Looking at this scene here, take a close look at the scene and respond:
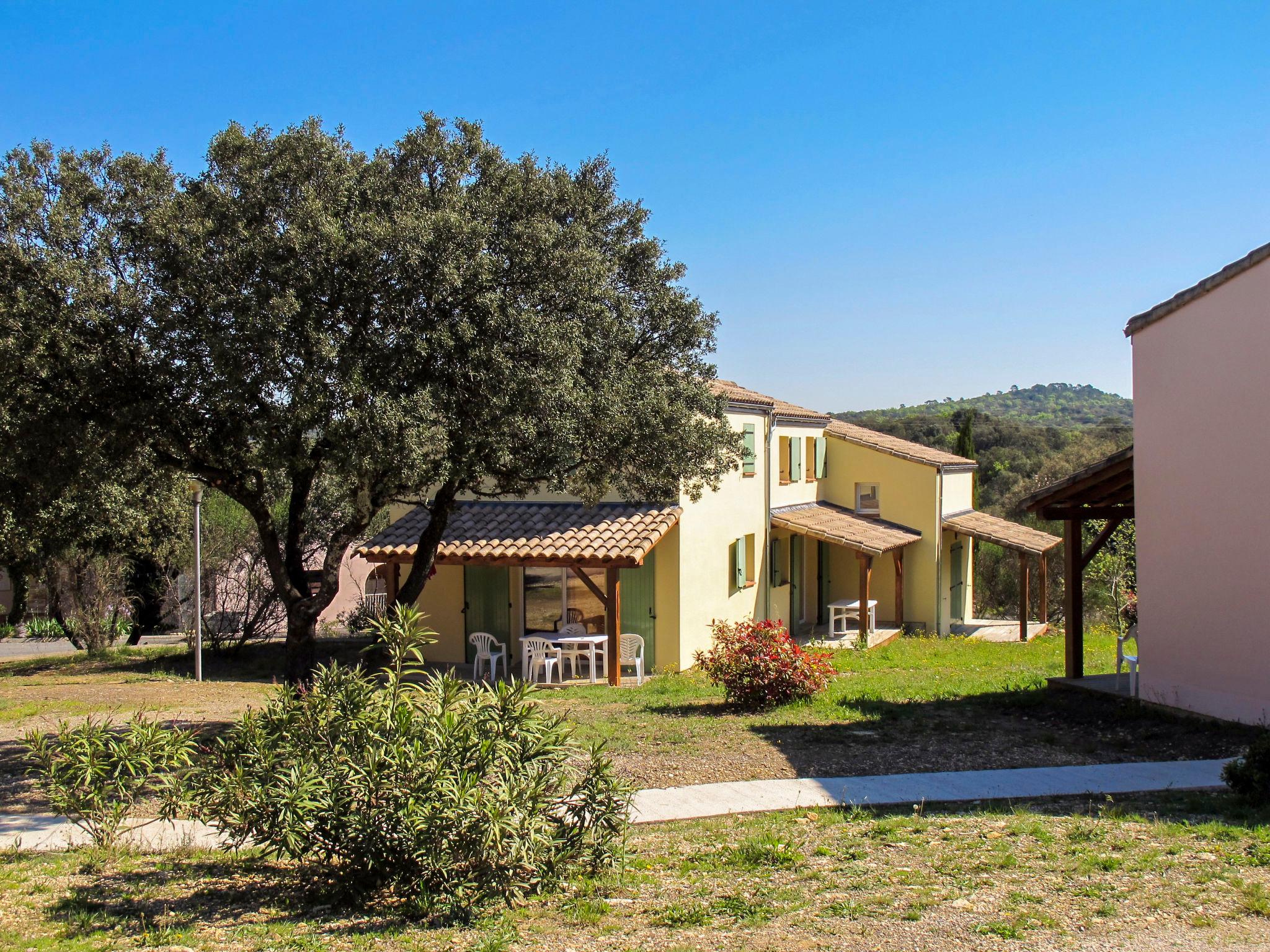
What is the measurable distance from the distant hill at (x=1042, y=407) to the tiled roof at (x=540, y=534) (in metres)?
73.0

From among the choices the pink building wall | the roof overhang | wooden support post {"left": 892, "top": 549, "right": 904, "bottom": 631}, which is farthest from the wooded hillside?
wooden support post {"left": 892, "top": 549, "right": 904, "bottom": 631}

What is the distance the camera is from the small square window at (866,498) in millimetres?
25516

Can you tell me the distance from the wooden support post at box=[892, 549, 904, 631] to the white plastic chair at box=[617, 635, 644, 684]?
8.89 meters

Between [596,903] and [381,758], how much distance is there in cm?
146

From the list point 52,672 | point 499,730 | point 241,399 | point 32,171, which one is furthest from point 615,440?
point 52,672

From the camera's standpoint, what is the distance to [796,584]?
78.0 feet

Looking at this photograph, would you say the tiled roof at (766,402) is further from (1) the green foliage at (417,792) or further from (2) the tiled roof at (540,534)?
(1) the green foliage at (417,792)

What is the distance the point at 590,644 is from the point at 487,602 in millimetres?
2653

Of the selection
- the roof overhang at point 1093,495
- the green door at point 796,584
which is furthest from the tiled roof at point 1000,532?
the roof overhang at point 1093,495

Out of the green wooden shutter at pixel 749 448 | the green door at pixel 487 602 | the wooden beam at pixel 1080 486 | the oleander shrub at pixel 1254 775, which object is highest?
the green wooden shutter at pixel 749 448

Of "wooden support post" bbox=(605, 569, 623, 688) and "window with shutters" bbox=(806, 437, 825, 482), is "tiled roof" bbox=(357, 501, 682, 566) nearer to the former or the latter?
"wooden support post" bbox=(605, 569, 623, 688)

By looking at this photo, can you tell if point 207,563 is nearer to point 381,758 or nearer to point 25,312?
point 25,312

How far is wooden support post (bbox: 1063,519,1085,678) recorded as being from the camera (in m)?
12.9

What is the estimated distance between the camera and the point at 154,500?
70.5ft
